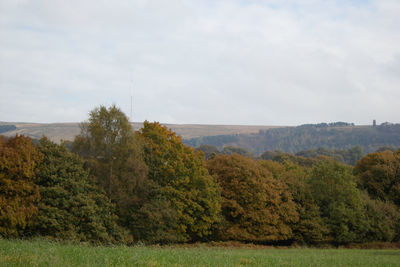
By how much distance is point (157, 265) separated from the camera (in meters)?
11.3

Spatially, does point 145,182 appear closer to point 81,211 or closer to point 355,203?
point 81,211

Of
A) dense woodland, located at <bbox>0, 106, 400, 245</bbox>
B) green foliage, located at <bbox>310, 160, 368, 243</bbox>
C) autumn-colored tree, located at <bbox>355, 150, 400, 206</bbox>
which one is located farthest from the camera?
autumn-colored tree, located at <bbox>355, 150, 400, 206</bbox>

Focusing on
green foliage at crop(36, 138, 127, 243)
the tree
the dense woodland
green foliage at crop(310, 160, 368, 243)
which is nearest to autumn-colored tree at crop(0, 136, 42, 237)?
the dense woodland

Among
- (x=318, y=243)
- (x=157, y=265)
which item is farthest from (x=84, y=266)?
(x=318, y=243)

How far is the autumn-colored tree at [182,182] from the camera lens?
135ft

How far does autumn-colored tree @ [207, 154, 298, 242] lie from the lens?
44.4 metres

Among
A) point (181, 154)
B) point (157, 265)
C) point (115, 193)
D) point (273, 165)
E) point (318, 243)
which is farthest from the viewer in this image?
point (273, 165)

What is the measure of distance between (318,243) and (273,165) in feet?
41.4

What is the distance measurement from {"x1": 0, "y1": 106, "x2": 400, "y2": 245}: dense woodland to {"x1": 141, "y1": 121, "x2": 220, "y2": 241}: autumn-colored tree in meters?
0.12

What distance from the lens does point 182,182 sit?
42.4 metres

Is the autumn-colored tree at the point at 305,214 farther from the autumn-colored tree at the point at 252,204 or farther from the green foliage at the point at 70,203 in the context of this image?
the green foliage at the point at 70,203

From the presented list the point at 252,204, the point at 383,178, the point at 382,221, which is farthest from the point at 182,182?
the point at 383,178

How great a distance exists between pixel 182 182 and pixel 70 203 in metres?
13.2

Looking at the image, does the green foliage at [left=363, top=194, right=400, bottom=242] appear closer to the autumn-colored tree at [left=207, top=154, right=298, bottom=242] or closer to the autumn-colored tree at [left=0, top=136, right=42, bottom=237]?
the autumn-colored tree at [left=207, top=154, right=298, bottom=242]
